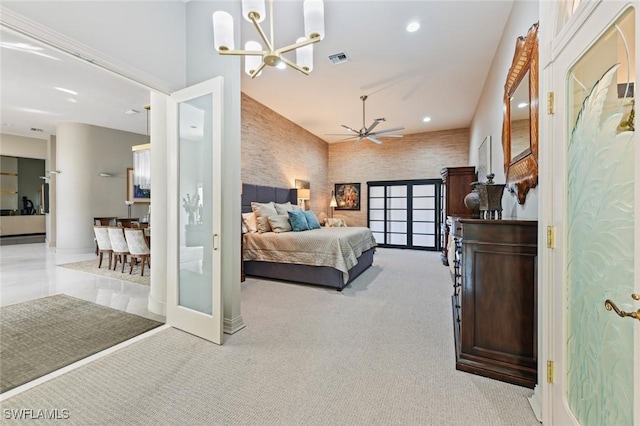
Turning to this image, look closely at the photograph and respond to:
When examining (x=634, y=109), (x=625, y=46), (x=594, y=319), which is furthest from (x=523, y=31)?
(x=594, y=319)

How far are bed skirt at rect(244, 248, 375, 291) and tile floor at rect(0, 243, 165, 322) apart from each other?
1587 millimetres

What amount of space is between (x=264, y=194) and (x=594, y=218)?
5.07 metres

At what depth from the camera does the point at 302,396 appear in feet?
5.61

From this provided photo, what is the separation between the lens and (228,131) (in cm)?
257

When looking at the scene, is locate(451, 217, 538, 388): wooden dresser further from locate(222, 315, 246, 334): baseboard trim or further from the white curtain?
the white curtain

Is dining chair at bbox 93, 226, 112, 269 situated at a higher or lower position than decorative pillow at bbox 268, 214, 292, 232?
lower

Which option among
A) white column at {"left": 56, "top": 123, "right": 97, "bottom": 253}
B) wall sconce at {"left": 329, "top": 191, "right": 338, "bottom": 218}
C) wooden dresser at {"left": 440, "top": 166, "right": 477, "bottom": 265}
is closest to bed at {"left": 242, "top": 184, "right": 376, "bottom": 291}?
wooden dresser at {"left": 440, "top": 166, "right": 477, "bottom": 265}

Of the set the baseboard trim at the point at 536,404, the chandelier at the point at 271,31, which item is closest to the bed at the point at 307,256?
the baseboard trim at the point at 536,404

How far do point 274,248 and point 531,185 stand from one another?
132 inches

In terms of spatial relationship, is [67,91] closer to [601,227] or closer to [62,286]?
[62,286]

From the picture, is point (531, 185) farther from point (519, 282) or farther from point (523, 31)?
point (523, 31)

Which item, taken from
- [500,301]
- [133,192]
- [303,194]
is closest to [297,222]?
[303,194]

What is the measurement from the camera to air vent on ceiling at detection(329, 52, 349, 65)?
3.71 m

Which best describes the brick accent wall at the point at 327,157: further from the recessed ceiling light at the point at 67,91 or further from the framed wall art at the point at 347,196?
the recessed ceiling light at the point at 67,91
